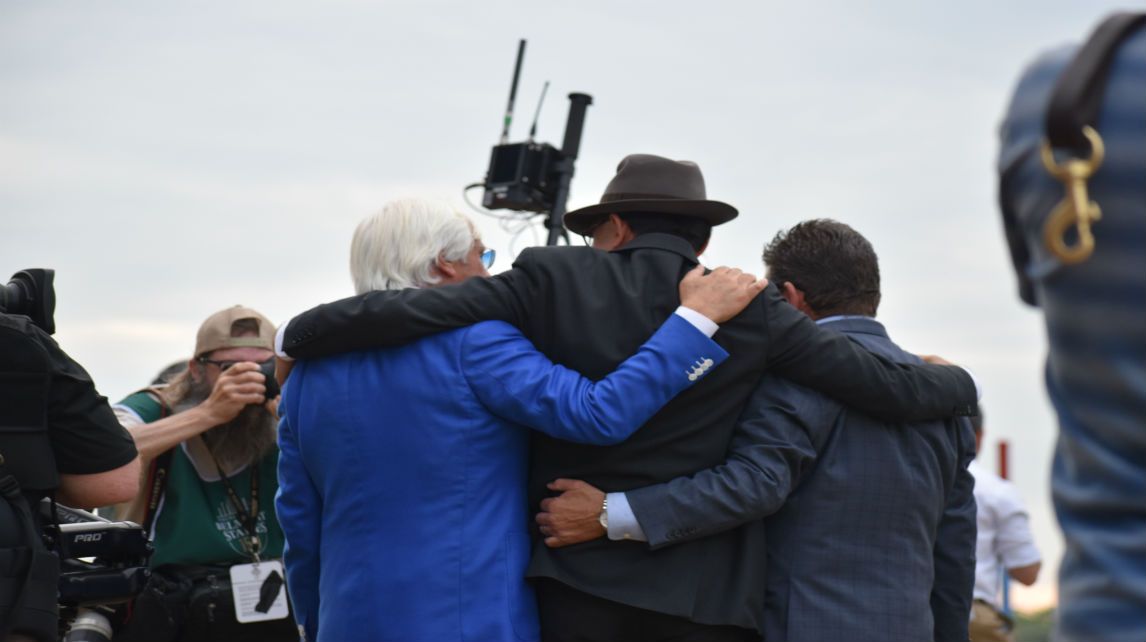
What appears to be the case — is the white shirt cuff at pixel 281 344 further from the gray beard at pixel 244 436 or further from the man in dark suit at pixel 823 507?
the gray beard at pixel 244 436

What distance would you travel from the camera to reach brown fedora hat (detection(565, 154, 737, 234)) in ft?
9.03

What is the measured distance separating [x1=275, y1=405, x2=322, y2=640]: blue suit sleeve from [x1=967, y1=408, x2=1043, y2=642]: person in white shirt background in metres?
3.49

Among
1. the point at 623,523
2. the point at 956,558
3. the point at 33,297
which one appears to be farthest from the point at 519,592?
the point at 33,297

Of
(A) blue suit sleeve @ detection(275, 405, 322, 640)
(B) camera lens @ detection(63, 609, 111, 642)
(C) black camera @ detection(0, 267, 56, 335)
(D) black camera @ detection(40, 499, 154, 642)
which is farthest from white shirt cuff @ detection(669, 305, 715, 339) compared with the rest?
(B) camera lens @ detection(63, 609, 111, 642)

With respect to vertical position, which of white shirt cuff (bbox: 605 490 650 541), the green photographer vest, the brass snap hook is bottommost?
the green photographer vest

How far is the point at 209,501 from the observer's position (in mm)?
4012

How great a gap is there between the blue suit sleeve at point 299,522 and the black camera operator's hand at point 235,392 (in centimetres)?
131

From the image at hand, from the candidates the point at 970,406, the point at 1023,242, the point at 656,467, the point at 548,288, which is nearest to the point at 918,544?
the point at 970,406

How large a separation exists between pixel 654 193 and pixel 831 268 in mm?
428

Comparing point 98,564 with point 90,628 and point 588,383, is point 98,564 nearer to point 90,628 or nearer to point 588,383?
point 90,628

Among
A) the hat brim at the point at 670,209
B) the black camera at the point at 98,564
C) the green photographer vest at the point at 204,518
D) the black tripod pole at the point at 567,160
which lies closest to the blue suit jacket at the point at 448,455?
the hat brim at the point at 670,209

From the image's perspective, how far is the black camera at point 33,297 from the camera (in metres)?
2.96

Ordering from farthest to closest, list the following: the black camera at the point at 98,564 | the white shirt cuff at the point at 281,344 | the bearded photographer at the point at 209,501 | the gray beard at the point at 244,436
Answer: the gray beard at the point at 244,436 → the bearded photographer at the point at 209,501 → the black camera at the point at 98,564 → the white shirt cuff at the point at 281,344

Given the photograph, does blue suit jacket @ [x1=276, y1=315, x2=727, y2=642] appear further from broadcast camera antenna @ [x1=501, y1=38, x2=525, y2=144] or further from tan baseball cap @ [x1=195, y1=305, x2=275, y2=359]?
broadcast camera antenna @ [x1=501, y1=38, x2=525, y2=144]
